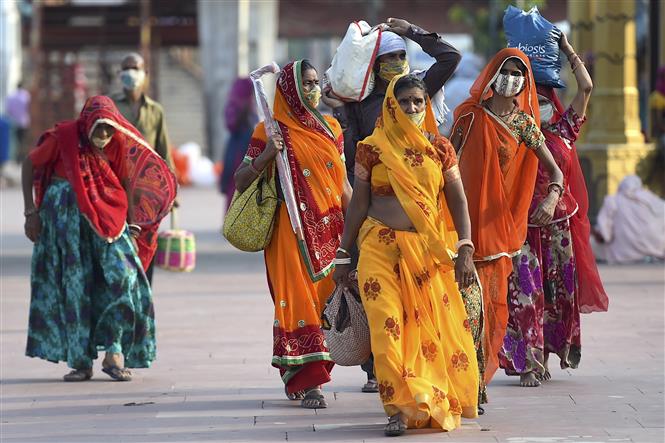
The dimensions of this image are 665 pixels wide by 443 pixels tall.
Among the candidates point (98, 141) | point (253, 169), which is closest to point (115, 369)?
point (98, 141)

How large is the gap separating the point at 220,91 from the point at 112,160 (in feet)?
69.9

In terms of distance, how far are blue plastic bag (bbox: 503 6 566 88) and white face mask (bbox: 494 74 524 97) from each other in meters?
0.62

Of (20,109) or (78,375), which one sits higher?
(20,109)

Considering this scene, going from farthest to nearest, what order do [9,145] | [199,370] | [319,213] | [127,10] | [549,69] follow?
[127,10] < [9,145] < [199,370] < [549,69] < [319,213]

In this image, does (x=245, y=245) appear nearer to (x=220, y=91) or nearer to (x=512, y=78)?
(x=512, y=78)

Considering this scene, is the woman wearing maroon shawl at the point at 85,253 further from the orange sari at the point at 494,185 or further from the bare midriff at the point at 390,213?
the bare midriff at the point at 390,213

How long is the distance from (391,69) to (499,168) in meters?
0.70

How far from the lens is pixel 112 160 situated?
909 centimetres

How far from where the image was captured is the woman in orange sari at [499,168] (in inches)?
312

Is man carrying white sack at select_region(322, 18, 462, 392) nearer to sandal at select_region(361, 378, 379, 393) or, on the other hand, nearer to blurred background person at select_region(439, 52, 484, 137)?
sandal at select_region(361, 378, 379, 393)

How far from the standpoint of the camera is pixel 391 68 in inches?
315

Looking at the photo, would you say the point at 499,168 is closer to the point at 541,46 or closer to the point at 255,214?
the point at 541,46

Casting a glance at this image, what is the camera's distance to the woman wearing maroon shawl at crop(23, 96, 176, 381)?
889 centimetres

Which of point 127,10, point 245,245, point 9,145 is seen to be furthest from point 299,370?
point 127,10
